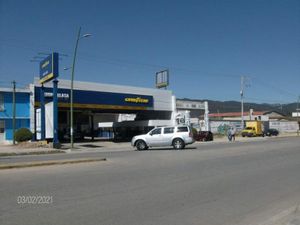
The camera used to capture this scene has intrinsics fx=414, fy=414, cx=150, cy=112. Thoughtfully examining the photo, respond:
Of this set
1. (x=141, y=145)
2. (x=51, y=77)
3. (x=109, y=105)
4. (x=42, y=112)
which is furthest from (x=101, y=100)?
(x=141, y=145)

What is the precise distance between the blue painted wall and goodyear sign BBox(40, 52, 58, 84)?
8126 millimetres

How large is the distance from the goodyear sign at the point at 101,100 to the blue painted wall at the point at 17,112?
3080 millimetres

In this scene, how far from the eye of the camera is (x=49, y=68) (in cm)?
3631

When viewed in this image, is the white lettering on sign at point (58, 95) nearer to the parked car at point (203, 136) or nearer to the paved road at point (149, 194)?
the parked car at point (203, 136)

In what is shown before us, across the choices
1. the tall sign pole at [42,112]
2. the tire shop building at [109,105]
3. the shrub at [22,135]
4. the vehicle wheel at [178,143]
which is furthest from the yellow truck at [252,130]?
the vehicle wheel at [178,143]

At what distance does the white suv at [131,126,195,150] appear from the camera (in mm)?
30188

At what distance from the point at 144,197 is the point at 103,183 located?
92.2 inches

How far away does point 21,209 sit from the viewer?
8.12 metres

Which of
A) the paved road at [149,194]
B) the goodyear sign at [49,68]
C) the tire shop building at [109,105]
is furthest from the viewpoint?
the tire shop building at [109,105]

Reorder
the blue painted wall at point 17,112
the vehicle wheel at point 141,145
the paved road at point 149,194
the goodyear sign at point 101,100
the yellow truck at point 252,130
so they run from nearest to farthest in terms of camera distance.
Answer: the paved road at point 149,194 < the vehicle wheel at point 141,145 < the goodyear sign at point 101,100 < the blue painted wall at point 17,112 < the yellow truck at point 252,130

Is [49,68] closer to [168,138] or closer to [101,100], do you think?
[101,100]

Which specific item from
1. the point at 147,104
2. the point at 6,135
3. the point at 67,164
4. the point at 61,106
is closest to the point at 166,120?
the point at 147,104

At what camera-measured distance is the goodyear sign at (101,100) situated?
146 ft

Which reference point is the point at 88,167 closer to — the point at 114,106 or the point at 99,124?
the point at 114,106
